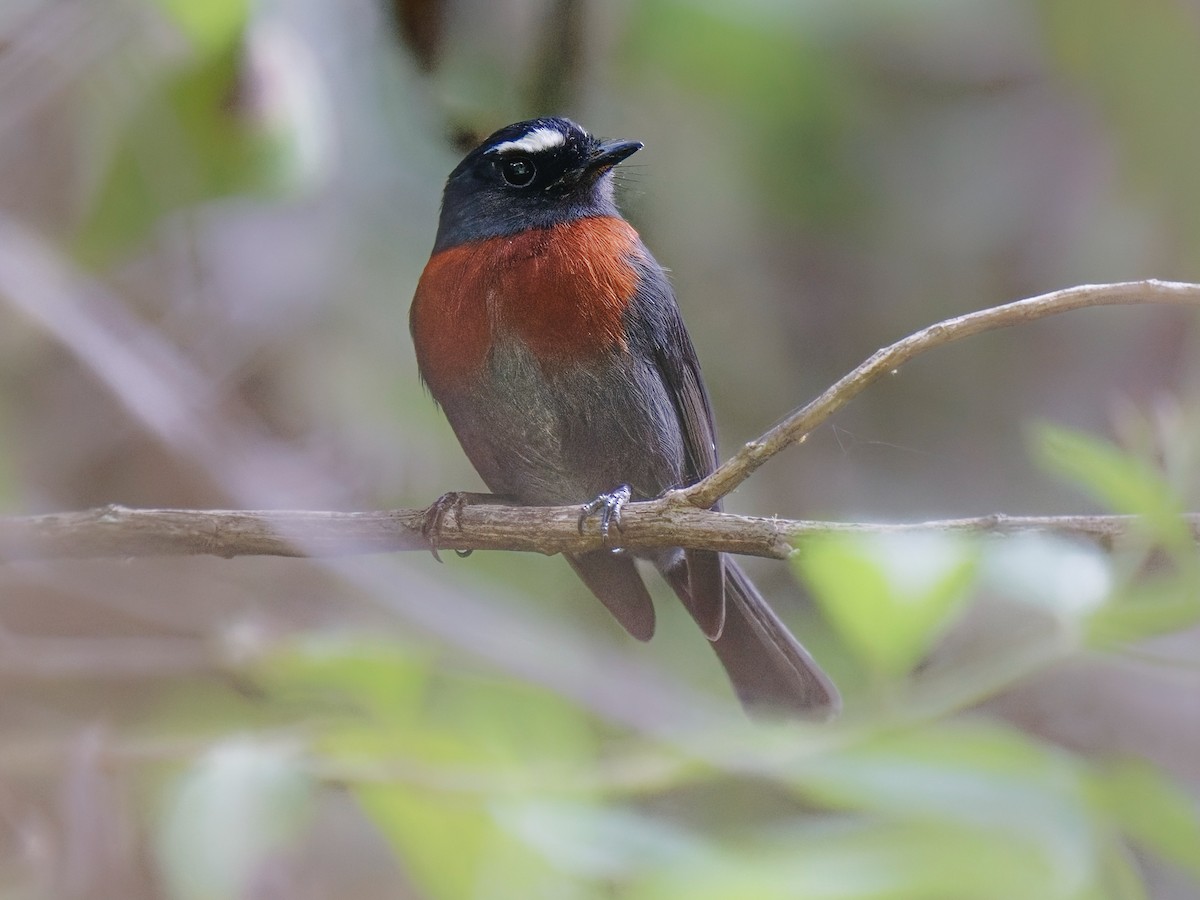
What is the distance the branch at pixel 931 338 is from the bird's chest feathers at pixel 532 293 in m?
0.61

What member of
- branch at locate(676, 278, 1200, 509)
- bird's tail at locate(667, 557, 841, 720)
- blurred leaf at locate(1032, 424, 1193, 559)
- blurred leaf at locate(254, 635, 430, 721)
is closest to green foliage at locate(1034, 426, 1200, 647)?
blurred leaf at locate(1032, 424, 1193, 559)

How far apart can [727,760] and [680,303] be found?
0.92 m

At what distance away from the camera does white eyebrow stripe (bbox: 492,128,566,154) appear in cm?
173

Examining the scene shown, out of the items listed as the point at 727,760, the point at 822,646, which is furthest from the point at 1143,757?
the point at 727,760

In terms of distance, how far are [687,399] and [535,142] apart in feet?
1.81

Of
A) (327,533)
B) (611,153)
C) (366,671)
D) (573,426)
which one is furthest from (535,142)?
(366,671)

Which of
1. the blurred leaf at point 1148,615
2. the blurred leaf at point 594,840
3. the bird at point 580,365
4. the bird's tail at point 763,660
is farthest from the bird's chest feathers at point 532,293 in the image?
the blurred leaf at point 1148,615

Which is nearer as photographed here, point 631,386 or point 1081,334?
point 631,386

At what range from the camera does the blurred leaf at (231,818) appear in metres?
1.21

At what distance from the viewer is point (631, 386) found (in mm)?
2061

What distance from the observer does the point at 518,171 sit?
1915 millimetres

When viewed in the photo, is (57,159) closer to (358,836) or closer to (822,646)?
(358,836)

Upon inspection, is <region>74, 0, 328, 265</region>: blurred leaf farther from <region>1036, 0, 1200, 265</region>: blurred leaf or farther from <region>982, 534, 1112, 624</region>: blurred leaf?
<region>1036, 0, 1200, 265</region>: blurred leaf

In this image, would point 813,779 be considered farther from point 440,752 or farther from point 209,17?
point 209,17
